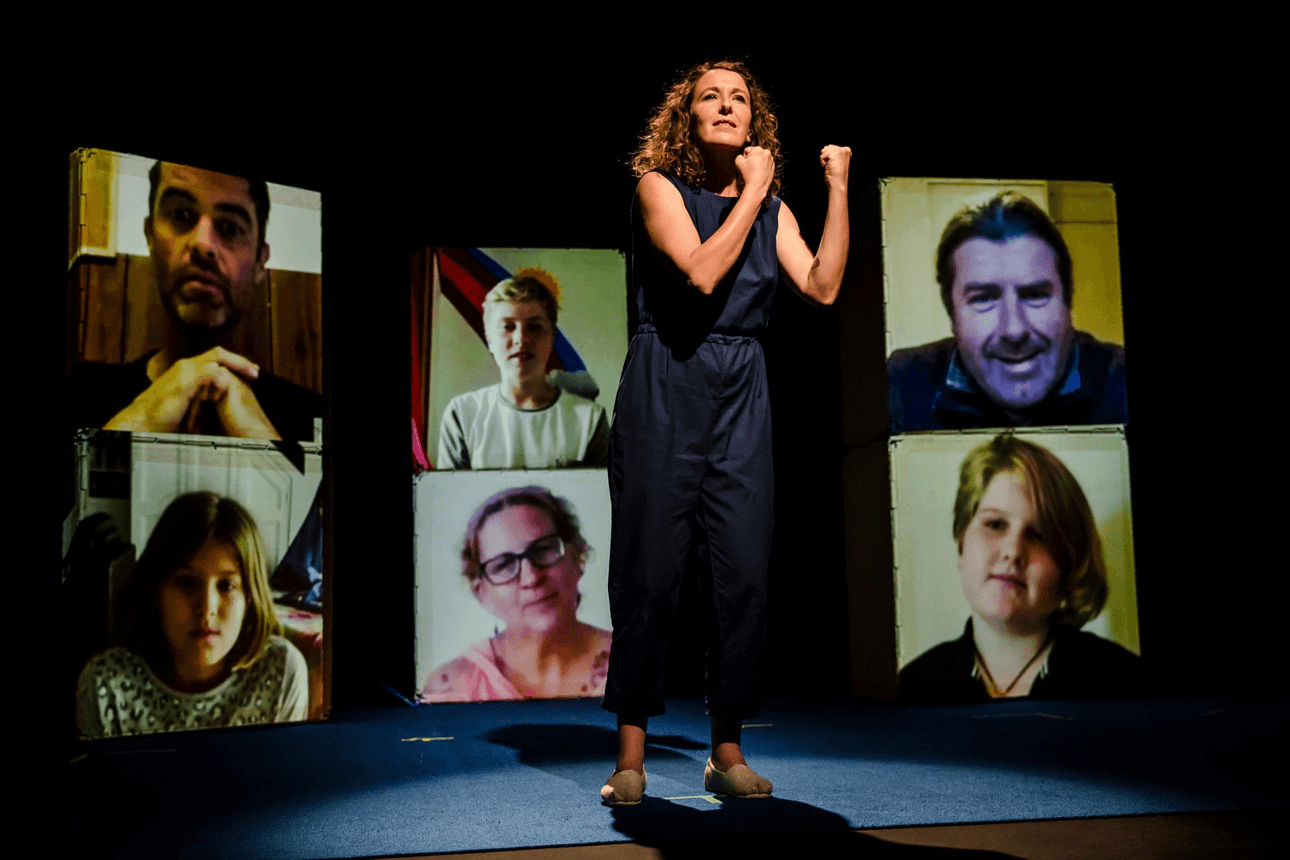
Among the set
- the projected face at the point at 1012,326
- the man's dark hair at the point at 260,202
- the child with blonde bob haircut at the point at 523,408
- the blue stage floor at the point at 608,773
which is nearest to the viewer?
the blue stage floor at the point at 608,773

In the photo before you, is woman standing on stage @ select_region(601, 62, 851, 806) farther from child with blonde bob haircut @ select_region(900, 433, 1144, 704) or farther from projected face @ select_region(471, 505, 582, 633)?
projected face @ select_region(471, 505, 582, 633)

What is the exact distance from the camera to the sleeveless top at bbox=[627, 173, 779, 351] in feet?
5.62

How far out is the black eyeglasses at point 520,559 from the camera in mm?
3469

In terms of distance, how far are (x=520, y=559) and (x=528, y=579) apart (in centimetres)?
7

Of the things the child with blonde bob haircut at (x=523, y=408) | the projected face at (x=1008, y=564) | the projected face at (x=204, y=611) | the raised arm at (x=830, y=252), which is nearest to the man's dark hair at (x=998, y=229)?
the projected face at (x=1008, y=564)

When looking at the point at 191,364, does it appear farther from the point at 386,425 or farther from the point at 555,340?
the point at 555,340

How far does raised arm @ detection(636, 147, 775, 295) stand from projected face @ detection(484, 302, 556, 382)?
1.88 metres

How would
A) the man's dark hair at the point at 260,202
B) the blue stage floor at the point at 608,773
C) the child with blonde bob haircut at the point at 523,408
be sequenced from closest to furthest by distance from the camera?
the blue stage floor at the point at 608,773
the man's dark hair at the point at 260,202
the child with blonde bob haircut at the point at 523,408

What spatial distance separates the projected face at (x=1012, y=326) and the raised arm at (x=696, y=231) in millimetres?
1710

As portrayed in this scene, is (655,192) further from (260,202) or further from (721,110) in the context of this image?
(260,202)

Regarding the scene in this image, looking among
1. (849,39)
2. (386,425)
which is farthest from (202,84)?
(849,39)

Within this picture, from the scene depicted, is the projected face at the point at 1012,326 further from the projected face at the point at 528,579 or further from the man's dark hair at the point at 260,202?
the man's dark hair at the point at 260,202

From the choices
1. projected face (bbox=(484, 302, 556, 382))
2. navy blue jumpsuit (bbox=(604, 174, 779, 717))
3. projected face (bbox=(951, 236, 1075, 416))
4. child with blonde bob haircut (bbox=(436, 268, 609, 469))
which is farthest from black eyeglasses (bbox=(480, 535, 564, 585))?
navy blue jumpsuit (bbox=(604, 174, 779, 717))

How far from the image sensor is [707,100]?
1.79 metres
